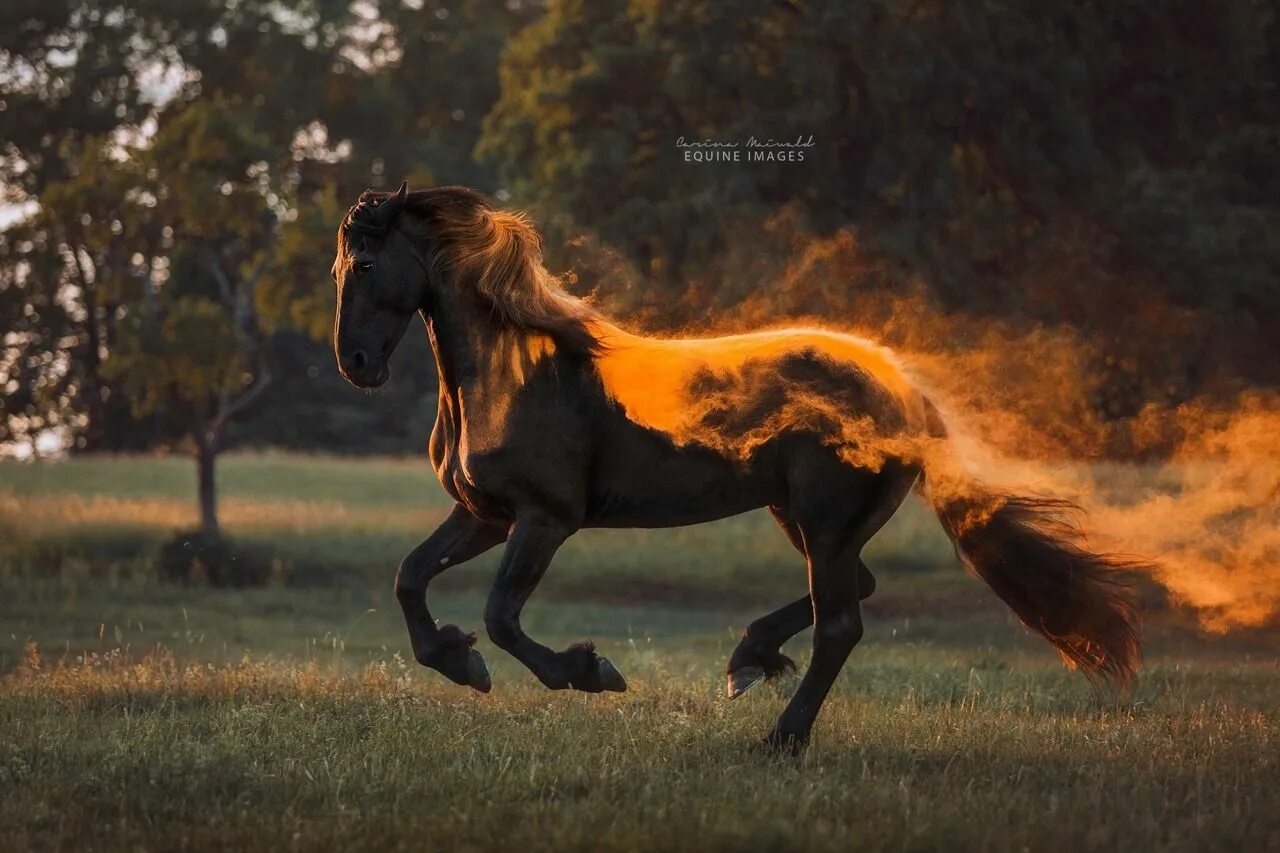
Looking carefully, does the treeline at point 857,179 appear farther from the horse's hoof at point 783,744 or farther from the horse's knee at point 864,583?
the horse's hoof at point 783,744

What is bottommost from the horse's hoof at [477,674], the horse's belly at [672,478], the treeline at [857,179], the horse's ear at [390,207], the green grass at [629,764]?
the green grass at [629,764]

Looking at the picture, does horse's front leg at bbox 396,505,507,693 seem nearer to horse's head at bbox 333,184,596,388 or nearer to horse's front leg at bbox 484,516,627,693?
horse's front leg at bbox 484,516,627,693

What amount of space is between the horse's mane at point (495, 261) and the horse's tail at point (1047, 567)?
1.92 m

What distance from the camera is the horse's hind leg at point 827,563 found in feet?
26.5

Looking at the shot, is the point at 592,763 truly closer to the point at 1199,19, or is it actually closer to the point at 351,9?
the point at 1199,19

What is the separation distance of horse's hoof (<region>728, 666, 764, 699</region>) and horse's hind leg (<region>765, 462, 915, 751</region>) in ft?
1.45

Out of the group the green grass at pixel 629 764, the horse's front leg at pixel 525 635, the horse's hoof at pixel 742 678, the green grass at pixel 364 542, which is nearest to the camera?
the green grass at pixel 629 764

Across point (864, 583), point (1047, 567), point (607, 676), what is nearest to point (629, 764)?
A: point (607, 676)

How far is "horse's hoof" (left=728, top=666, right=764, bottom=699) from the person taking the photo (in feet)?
28.1

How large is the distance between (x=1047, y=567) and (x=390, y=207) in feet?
12.4

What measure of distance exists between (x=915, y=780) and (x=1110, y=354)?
13640mm

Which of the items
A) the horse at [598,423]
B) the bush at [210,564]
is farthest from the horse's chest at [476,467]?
the bush at [210,564]

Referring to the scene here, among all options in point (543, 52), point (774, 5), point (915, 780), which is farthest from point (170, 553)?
point (915, 780)

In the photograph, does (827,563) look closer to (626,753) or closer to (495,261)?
(626,753)
